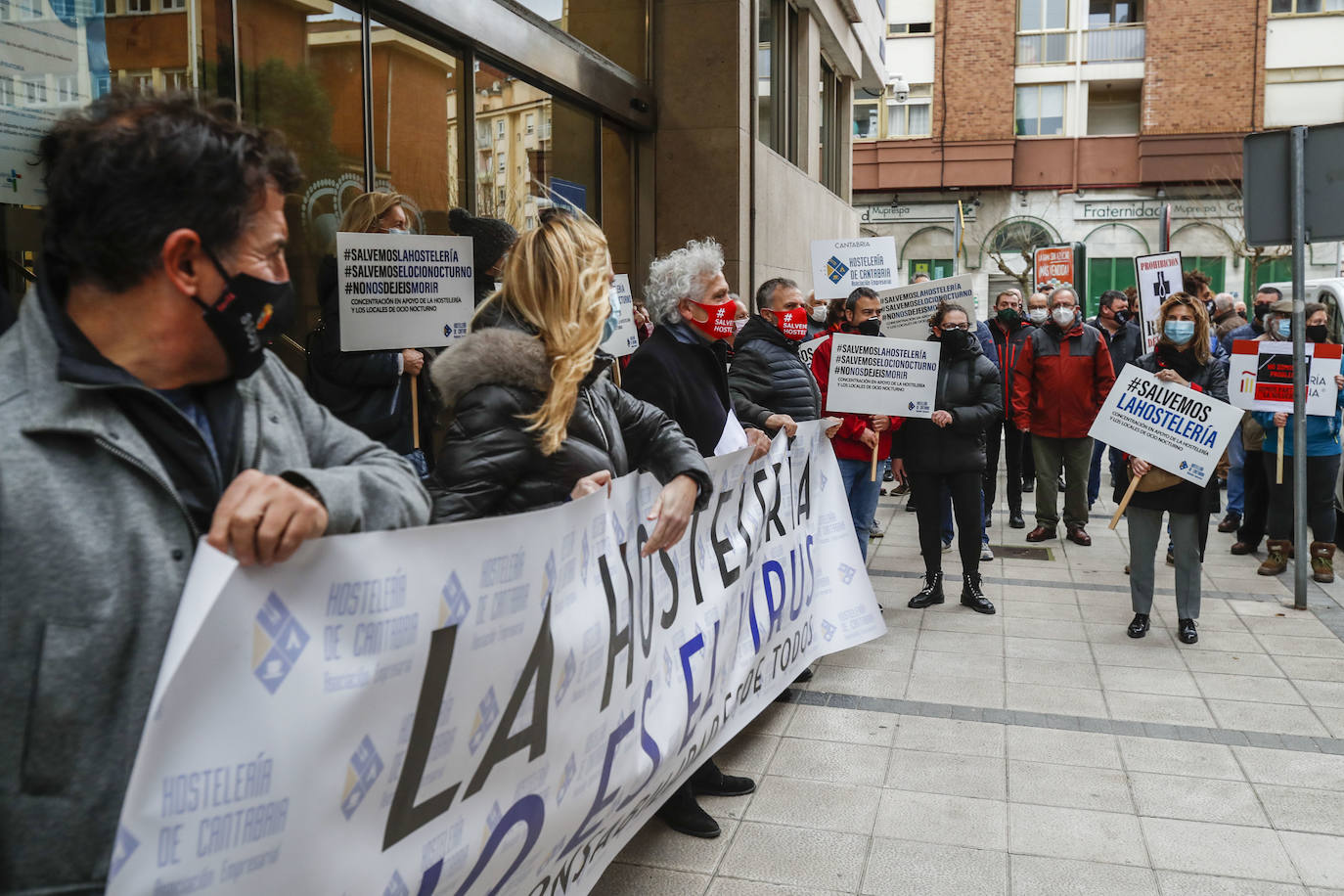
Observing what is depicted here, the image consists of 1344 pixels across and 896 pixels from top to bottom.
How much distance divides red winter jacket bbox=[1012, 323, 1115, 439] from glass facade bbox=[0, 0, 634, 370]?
3.93 metres

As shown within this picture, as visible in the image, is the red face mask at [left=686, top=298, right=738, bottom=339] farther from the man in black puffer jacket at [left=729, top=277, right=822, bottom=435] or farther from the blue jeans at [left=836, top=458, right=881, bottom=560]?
the blue jeans at [left=836, top=458, right=881, bottom=560]

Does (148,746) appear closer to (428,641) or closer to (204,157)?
(428,641)

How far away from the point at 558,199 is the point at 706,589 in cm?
548

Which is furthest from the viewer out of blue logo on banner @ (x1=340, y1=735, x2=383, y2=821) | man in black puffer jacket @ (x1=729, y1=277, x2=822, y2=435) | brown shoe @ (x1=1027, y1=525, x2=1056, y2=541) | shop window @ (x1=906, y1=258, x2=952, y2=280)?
shop window @ (x1=906, y1=258, x2=952, y2=280)

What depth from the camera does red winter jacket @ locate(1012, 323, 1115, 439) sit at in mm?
9195

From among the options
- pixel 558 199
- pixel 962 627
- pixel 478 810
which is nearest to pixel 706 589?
pixel 478 810

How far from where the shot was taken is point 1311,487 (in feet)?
26.5

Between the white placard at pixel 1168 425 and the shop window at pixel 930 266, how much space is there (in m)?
28.2

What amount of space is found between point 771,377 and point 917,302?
2986mm

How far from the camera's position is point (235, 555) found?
5.23 feet

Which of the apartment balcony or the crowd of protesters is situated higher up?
the apartment balcony

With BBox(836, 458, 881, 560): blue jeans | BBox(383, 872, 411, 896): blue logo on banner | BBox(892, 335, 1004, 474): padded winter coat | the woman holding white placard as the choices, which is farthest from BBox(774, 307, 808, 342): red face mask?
BBox(383, 872, 411, 896): blue logo on banner

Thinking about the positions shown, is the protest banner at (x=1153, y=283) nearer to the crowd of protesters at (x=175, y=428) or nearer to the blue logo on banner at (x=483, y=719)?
the crowd of protesters at (x=175, y=428)

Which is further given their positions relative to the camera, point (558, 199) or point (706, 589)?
point (558, 199)
